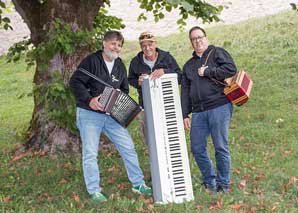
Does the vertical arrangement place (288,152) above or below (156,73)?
below

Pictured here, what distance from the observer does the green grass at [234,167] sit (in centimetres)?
599

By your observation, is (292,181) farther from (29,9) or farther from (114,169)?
(29,9)

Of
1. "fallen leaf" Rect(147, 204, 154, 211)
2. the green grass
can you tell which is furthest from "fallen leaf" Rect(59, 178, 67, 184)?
"fallen leaf" Rect(147, 204, 154, 211)

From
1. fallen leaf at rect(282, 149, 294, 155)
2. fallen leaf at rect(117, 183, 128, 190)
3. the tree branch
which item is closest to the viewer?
fallen leaf at rect(117, 183, 128, 190)

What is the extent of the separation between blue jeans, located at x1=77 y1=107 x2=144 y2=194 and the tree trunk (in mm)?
2141

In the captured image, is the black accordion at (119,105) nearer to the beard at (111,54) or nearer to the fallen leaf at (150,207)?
the beard at (111,54)

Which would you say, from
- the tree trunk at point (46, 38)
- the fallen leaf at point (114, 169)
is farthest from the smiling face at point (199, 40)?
the tree trunk at point (46, 38)

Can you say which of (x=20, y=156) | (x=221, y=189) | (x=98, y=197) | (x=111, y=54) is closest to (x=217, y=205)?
(x=221, y=189)

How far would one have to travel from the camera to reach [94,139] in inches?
234

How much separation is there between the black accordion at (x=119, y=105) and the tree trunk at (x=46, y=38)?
7.60 feet

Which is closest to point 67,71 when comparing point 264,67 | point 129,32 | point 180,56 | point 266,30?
point 264,67

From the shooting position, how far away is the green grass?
19.6ft

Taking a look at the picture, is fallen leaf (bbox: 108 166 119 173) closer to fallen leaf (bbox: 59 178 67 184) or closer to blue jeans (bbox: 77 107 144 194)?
fallen leaf (bbox: 59 178 67 184)

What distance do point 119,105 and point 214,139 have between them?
1097mm
